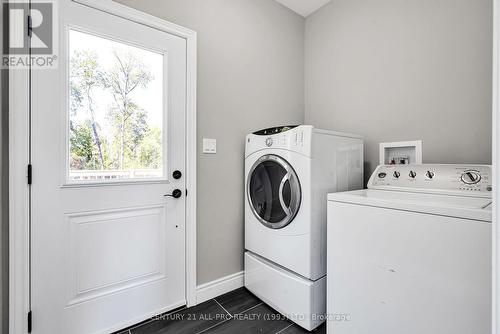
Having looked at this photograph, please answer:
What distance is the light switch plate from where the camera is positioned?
180 cm

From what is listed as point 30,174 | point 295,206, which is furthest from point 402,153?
point 30,174

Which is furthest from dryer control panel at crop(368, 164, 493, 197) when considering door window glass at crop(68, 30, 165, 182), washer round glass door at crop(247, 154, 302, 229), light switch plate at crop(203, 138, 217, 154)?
door window glass at crop(68, 30, 165, 182)

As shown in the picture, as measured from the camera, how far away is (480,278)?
0.88 m

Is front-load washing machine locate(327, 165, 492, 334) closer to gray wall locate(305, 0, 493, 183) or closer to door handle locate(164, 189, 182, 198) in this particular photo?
gray wall locate(305, 0, 493, 183)

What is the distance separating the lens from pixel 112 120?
145cm

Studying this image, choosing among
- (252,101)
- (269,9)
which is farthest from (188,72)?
(269,9)

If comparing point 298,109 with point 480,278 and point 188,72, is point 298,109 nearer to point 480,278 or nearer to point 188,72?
point 188,72

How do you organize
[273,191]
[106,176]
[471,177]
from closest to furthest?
1. [471,177]
2. [106,176]
3. [273,191]

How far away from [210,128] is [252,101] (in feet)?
1.60

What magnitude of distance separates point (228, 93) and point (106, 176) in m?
1.07

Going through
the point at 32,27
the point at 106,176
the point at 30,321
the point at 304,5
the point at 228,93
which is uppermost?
the point at 304,5

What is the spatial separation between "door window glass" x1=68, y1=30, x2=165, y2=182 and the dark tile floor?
3.14 feet
